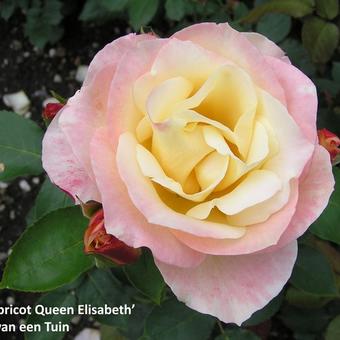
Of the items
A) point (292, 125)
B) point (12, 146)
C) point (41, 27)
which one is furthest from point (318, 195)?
point (41, 27)

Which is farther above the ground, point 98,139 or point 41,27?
point 98,139

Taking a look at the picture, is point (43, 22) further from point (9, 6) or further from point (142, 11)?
point (142, 11)

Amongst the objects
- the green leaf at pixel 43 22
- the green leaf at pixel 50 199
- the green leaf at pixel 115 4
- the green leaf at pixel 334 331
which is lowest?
the green leaf at pixel 334 331

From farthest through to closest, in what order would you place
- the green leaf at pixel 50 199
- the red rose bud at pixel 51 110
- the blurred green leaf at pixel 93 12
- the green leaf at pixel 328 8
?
the blurred green leaf at pixel 93 12
the green leaf at pixel 328 8
the green leaf at pixel 50 199
the red rose bud at pixel 51 110

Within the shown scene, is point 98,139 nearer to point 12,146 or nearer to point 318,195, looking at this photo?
point 318,195

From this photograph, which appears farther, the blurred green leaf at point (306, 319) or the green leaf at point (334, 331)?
the blurred green leaf at point (306, 319)

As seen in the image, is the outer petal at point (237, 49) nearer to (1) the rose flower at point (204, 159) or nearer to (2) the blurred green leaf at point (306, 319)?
(1) the rose flower at point (204, 159)

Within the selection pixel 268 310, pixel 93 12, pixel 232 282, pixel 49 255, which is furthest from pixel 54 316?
pixel 93 12

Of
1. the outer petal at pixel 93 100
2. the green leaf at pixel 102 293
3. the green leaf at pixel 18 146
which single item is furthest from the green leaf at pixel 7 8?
the outer petal at pixel 93 100
